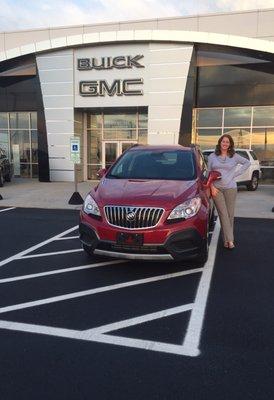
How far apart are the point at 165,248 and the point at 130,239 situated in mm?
462

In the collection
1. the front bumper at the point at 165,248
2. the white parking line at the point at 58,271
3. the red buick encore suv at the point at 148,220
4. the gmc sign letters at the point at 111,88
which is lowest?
the white parking line at the point at 58,271

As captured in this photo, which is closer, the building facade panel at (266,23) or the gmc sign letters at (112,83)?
the building facade panel at (266,23)

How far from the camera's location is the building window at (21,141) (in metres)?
22.9

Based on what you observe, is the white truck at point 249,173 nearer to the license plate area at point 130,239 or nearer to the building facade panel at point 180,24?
the building facade panel at point 180,24

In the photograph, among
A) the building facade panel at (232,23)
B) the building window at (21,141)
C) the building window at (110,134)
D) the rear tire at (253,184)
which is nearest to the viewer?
the rear tire at (253,184)

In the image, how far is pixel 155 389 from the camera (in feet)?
9.20

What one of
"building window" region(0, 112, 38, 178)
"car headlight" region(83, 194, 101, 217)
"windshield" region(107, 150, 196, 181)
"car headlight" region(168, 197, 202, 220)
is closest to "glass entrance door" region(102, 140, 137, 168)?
"building window" region(0, 112, 38, 178)

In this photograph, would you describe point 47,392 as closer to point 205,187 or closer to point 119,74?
point 205,187

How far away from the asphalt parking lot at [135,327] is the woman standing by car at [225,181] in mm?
593

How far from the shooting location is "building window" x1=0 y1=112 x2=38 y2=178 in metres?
22.9

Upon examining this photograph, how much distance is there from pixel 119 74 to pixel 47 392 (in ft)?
60.2

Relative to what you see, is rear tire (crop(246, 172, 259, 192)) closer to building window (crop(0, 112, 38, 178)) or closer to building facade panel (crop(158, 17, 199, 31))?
building facade panel (crop(158, 17, 199, 31))

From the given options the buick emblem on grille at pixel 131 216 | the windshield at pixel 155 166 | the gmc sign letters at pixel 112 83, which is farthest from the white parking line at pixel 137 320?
the gmc sign letters at pixel 112 83

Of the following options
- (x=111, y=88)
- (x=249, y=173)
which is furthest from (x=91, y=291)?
(x=111, y=88)
